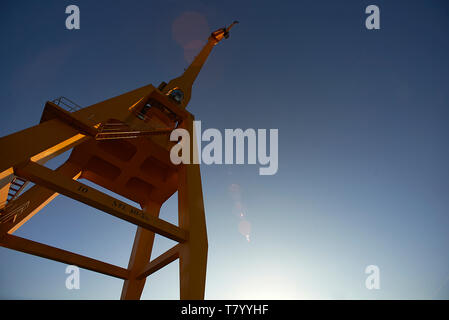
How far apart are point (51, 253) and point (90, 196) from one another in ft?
12.6

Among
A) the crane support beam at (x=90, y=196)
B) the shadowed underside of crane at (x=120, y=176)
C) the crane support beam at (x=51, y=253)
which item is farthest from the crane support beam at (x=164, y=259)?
the crane support beam at (x=51, y=253)

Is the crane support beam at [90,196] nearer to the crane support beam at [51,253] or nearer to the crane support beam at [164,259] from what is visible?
the crane support beam at [164,259]

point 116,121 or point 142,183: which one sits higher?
point 116,121

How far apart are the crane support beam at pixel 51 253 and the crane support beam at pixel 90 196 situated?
3.53 meters

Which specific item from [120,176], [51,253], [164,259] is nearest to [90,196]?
[164,259]

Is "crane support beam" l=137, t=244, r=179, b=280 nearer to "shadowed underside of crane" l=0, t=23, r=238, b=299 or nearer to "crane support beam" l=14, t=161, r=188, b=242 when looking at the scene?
"shadowed underside of crane" l=0, t=23, r=238, b=299

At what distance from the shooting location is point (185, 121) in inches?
404

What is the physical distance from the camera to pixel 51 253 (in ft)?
25.6

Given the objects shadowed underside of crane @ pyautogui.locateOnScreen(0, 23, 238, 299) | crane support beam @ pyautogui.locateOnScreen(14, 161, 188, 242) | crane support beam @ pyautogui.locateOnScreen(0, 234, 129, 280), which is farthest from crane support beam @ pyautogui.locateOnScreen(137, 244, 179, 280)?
crane support beam @ pyautogui.locateOnScreen(0, 234, 129, 280)

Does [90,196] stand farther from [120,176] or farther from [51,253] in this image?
[120,176]
